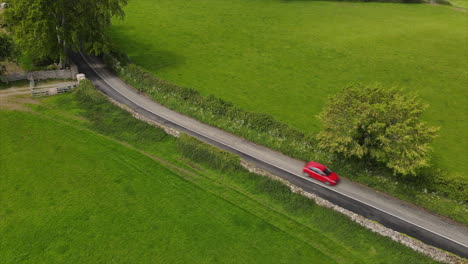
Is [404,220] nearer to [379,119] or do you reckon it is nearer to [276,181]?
[379,119]

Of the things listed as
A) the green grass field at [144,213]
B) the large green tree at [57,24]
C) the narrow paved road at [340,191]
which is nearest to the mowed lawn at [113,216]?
the green grass field at [144,213]

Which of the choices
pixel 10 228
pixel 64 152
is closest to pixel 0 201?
pixel 10 228

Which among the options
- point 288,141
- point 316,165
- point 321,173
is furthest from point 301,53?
point 321,173

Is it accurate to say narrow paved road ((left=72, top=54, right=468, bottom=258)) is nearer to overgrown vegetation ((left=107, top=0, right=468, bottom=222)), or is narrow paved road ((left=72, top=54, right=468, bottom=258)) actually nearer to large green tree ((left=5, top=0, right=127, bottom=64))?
overgrown vegetation ((left=107, top=0, right=468, bottom=222))

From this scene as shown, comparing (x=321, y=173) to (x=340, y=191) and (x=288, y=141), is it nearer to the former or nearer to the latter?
Answer: (x=340, y=191)

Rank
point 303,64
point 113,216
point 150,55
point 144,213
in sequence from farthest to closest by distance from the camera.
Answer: point 303,64, point 150,55, point 144,213, point 113,216

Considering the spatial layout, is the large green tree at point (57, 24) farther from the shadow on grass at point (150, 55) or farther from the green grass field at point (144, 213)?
the green grass field at point (144, 213)
